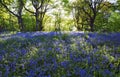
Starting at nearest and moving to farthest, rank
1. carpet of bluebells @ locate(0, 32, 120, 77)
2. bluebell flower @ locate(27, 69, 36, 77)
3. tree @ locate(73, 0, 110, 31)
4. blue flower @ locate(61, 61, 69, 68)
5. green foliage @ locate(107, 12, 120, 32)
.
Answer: bluebell flower @ locate(27, 69, 36, 77) → carpet of bluebells @ locate(0, 32, 120, 77) → blue flower @ locate(61, 61, 69, 68) → tree @ locate(73, 0, 110, 31) → green foliage @ locate(107, 12, 120, 32)

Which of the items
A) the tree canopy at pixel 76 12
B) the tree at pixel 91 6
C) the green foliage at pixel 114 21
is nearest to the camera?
the tree canopy at pixel 76 12

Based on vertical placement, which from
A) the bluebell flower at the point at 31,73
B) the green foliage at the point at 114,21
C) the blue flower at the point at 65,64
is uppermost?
the blue flower at the point at 65,64

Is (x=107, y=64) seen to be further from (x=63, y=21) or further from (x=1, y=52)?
(x=63, y=21)

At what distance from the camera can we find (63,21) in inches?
3265

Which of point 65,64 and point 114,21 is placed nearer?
point 65,64

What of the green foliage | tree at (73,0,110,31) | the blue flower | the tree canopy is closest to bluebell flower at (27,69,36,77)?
the blue flower

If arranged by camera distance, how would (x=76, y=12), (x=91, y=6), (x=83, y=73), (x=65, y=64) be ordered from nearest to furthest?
(x=83, y=73) < (x=65, y=64) < (x=91, y=6) < (x=76, y=12)

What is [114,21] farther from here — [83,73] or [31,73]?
[31,73]

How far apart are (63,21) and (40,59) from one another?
75391 millimetres

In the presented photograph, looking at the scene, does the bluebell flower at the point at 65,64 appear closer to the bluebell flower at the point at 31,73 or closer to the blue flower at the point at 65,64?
the blue flower at the point at 65,64

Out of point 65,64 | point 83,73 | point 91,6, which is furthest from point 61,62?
point 91,6

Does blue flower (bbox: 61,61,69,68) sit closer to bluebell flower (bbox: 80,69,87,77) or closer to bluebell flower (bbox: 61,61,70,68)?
bluebell flower (bbox: 61,61,70,68)

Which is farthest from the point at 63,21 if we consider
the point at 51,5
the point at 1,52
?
the point at 1,52

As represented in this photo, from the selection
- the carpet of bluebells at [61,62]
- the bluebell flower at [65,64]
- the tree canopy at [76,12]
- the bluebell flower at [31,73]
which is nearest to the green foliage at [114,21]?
the tree canopy at [76,12]
